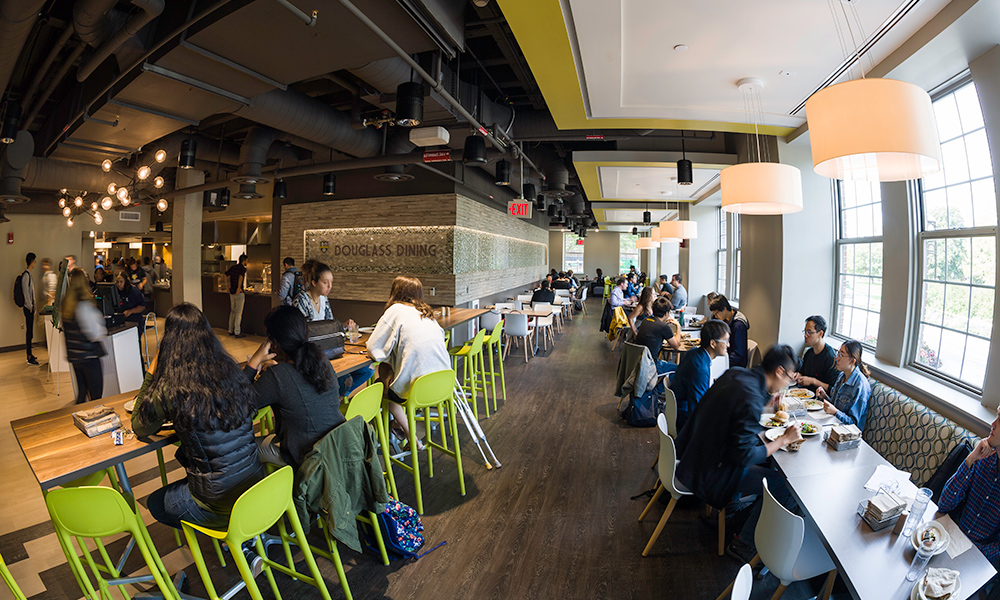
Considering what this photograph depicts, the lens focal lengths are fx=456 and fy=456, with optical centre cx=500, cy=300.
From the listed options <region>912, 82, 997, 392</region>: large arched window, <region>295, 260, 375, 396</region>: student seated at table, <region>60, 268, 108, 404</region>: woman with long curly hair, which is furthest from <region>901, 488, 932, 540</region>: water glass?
<region>60, 268, 108, 404</region>: woman with long curly hair

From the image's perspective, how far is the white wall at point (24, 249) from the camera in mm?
8523

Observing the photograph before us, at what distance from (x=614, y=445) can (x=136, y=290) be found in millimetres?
6550

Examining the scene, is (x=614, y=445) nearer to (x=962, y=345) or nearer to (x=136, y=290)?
(x=962, y=345)

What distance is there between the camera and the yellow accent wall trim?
8.91ft

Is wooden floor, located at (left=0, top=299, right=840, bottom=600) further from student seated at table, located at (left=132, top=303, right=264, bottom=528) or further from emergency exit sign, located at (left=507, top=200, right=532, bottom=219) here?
emergency exit sign, located at (left=507, top=200, right=532, bottom=219)

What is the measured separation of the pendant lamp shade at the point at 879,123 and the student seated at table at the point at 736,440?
44.2 inches

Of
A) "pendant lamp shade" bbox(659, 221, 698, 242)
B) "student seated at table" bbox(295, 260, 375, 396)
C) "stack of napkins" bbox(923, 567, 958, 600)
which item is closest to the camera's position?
"stack of napkins" bbox(923, 567, 958, 600)

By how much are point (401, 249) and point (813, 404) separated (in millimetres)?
6606

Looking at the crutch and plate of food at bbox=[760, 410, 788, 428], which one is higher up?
plate of food at bbox=[760, 410, 788, 428]

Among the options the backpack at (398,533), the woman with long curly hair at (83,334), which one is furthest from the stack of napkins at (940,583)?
the woman with long curly hair at (83,334)

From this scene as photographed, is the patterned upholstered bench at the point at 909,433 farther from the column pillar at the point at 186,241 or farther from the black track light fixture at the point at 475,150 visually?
the column pillar at the point at 186,241

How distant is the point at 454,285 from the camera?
25.8 feet

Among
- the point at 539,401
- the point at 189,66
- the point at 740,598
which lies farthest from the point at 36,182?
the point at 740,598

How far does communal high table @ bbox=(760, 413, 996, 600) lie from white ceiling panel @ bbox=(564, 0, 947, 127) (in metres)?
2.51
